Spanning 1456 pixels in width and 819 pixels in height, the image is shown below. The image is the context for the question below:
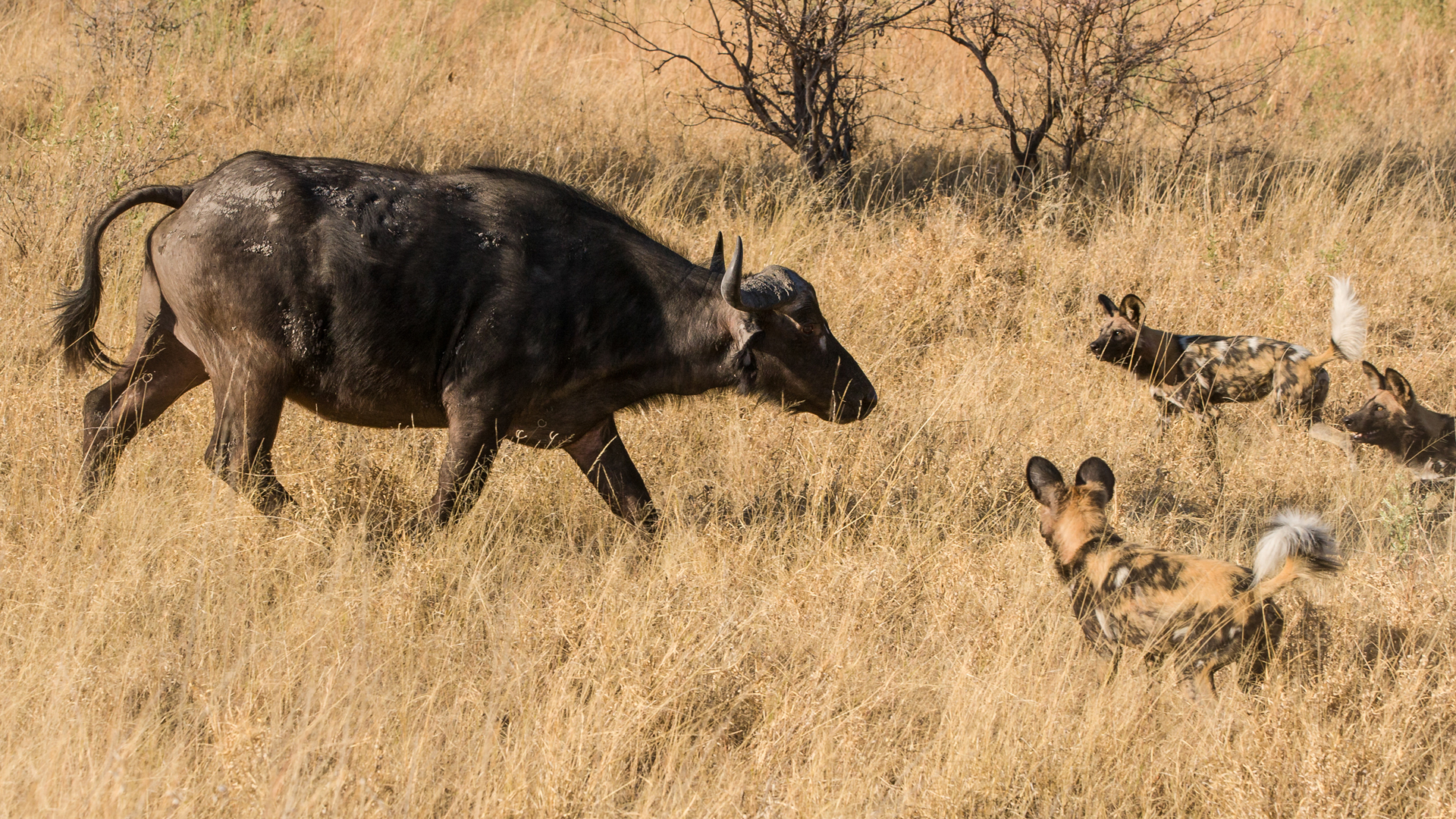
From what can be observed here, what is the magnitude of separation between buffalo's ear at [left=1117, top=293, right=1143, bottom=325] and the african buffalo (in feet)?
7.90

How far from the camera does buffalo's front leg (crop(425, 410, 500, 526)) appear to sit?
4.75m

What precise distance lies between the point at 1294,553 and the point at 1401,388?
313 cm

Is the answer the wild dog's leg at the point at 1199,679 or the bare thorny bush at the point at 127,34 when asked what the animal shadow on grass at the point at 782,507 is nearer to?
the wild dog's leg at the point at 1199,679

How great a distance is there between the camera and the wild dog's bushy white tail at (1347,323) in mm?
6402

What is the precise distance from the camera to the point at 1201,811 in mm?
3520

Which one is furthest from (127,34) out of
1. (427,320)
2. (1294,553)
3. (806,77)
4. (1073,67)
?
(1294,553)

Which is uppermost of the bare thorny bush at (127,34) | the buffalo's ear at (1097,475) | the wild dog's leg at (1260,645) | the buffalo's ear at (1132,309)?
the buffalo's ear at (1132,309)

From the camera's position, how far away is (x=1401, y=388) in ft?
20.5

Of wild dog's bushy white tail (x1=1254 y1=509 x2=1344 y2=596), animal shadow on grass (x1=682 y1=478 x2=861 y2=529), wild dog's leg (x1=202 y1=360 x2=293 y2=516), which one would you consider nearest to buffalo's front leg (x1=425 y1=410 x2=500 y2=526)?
wild dog's leg (x1=202 y1=360 x2=293 y2=516)

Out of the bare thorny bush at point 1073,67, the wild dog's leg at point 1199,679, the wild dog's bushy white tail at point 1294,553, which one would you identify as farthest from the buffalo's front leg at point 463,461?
the bare thorny bush at point 1073,67

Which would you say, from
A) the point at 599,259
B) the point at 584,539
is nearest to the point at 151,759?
the point at 584,539

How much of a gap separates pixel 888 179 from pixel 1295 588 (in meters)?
5.83

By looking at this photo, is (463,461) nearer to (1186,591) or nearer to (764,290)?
(764,290)

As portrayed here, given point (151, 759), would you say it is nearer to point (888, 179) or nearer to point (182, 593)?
point (182, 593)
